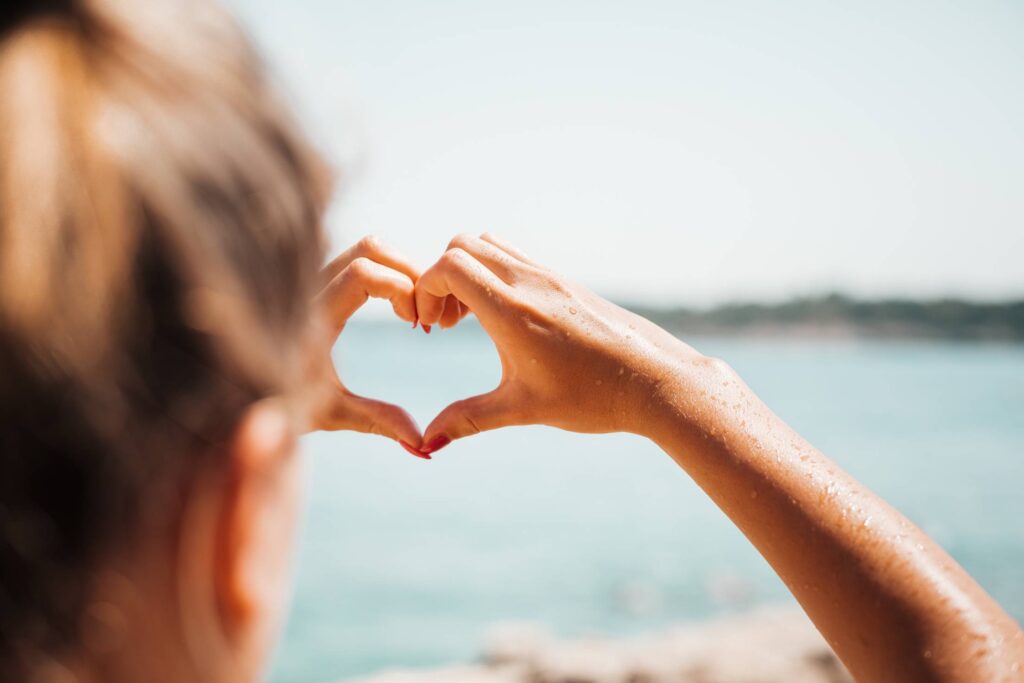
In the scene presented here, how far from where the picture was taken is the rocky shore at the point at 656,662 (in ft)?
18.6

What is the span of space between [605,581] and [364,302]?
59.0 ft

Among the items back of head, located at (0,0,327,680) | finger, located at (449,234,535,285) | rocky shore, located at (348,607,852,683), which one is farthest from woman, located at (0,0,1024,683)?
rocky shore, located at (348,607,852,683)

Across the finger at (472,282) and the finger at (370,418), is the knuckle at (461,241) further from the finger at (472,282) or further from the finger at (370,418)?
the finger at (370,418)

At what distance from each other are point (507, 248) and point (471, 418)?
0.47 metres

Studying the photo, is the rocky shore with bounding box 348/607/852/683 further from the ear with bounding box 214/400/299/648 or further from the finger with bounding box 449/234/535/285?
the ear with bounding box 214/400/299/648

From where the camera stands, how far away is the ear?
2.46ft

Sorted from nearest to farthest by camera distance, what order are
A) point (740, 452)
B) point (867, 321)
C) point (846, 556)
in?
point (846, 556) < point (740, 452) < point (867, 321)

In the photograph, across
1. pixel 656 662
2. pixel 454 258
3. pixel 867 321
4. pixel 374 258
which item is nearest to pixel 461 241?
pixel 454 258

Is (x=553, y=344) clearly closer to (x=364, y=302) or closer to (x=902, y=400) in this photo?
(x=364, y=302)

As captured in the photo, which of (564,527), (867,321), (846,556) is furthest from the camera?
(867,321)

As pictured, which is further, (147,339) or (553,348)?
(553,348)

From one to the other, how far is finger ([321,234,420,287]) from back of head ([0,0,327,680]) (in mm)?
1560

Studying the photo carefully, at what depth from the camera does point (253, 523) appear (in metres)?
0.77

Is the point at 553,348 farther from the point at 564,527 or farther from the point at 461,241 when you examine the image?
the point at 564,527
